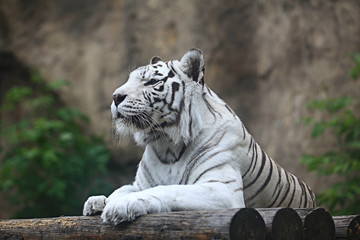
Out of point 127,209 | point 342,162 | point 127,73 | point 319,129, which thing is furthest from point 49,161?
point 127,209

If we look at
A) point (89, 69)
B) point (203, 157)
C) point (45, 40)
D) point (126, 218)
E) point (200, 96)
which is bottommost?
point (126, 218)

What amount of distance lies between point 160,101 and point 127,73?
11.6 feet

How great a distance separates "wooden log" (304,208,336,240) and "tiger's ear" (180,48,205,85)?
1011mm

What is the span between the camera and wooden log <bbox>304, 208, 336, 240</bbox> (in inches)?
74.9

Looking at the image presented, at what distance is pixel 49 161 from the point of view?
534cm

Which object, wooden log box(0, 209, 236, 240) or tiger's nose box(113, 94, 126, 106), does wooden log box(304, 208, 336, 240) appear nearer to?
wooden log box(0, 209, 236, 240)

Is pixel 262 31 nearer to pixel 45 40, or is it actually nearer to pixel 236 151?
pixel 45 40

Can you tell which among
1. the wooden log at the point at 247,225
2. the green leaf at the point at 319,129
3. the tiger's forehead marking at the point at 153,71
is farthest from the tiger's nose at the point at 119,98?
the green leaf at the point at 319,129

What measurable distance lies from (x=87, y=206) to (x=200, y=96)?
0.83 meters

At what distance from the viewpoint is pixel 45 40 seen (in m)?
6.41

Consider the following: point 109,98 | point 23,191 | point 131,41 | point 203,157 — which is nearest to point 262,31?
point 131,41

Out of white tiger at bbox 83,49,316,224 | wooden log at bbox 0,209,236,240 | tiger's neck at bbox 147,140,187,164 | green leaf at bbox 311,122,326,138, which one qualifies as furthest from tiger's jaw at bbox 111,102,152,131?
green leaf at bbox 311,122,326,138

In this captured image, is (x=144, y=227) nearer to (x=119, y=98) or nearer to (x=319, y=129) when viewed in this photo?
(x=119, y=98)

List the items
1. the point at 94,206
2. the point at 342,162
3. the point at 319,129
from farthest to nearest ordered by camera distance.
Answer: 1. the point at 319,129
2. the point at 342,162
3. the point at 94,206
